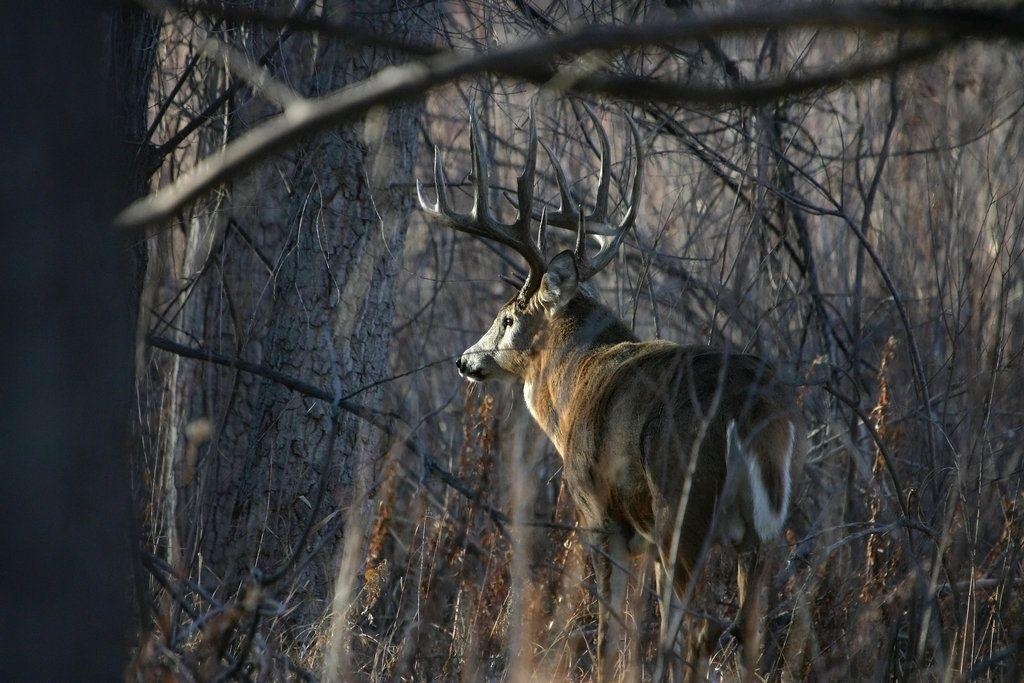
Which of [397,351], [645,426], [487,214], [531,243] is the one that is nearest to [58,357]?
[645,426]

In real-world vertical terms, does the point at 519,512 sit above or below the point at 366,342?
below

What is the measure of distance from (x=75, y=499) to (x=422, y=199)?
14.2 feet

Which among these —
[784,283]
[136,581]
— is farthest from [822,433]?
[136,581]

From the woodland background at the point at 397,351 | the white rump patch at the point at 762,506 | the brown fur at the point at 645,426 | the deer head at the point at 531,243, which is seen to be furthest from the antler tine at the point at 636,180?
the white rump patch at the point at 762,506

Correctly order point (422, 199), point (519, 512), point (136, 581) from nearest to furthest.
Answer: point (136, 581) < point (519, 512) < point (422, 199)

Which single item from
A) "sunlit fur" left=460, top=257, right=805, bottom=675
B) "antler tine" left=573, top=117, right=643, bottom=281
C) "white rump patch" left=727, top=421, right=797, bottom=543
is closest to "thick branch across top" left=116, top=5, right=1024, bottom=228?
"sunlit fur" left=460, top=257, right=805, bottom=675

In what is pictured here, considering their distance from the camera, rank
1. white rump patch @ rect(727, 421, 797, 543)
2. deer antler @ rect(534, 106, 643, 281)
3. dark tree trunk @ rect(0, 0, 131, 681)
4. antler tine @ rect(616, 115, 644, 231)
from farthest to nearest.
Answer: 1. deer antler @ rect(534, 106, 643, 281)
2. antler tine @ rect(616, 115, 644, 231)
3. white rump patch @ rect(727, 421, 797, 543)
4. dark tree trunk @ rect(0, 0, 131, 681)

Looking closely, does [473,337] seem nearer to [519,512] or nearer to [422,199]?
[422,199]

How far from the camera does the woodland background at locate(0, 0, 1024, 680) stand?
6.72 feet

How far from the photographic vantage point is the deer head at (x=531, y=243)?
5.93m

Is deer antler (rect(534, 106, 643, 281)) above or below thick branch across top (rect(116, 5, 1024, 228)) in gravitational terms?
above

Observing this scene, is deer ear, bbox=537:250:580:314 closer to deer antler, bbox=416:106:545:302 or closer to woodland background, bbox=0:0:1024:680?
deer antler, bbox=416:106:545:302

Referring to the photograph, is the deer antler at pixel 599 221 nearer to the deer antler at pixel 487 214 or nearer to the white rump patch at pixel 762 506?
the deer antler at pixel 487 214

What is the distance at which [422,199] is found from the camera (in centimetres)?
623
